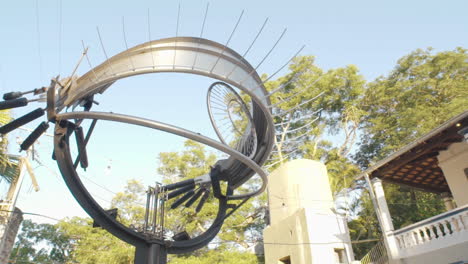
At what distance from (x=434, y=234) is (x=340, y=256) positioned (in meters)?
5.40

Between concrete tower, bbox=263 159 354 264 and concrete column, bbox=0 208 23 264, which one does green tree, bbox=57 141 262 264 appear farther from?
concrete column, bbox=0 208 23 264

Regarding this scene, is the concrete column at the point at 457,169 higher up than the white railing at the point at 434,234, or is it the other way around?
the concrete column at the point at 457,169

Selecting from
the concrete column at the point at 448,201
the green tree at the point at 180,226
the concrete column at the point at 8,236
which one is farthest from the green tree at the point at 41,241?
the concrete column at the point at 448,201

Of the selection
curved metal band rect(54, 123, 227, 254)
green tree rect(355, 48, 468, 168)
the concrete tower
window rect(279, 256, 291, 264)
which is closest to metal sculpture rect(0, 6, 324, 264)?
curved metal band rect(54, 123, 227, 254)

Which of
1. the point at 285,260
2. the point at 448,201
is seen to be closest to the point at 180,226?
the point at 285,260

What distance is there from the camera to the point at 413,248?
981 centimetres

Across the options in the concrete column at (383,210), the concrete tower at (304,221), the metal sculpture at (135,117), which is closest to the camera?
the metal sculpture at (135,117)

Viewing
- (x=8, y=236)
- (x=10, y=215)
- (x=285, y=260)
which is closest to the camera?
(x=10, y=215)

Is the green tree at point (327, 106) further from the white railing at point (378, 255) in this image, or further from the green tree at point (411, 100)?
the white railing at point (378, 255)

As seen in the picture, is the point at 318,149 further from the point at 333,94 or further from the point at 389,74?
the point at 389,74

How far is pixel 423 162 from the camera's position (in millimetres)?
12305

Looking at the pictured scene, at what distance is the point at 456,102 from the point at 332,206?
29.8 ft

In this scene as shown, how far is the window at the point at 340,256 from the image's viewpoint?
13956mm

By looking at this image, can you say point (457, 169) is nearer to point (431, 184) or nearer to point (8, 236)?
point (431, 184)
